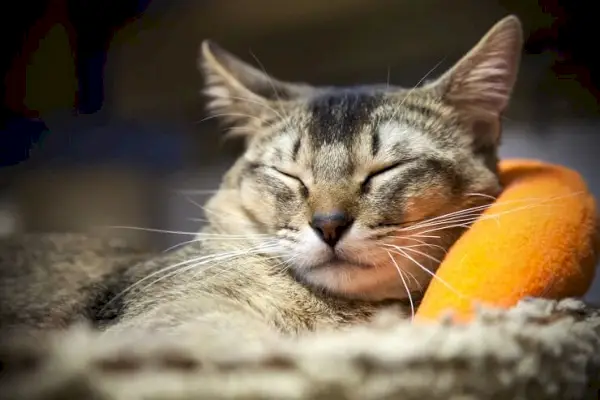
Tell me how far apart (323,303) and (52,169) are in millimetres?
590

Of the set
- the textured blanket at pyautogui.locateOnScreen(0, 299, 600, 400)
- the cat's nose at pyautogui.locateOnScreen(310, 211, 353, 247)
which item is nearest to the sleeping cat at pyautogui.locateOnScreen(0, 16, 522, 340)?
the cat's nose at pyautogui.locateOnScreen(310, 211, 353, 247)

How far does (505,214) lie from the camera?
0.96 meters

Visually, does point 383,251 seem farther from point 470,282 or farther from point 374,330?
point 374,330

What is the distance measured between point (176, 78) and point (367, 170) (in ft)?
1.81

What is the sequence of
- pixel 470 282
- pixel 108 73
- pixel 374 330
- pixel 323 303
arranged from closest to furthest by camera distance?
pixel 374 330
pixel 470 282
pixel 323 303
pixel 108 73

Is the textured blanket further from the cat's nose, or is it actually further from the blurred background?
the blurred background

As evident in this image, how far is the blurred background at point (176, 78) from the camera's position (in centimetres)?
101

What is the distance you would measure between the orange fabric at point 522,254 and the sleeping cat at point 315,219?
0.21 feet

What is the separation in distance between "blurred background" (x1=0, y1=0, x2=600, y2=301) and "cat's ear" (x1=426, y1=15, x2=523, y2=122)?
5 cm

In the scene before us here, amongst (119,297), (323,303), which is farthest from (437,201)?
(119,297)

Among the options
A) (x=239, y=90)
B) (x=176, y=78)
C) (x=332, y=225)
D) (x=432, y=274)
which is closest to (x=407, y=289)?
(x=432, y=274)

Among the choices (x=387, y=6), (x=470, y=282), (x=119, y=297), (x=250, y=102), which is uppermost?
(x=387, y=6)

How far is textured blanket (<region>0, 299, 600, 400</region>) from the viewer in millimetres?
559

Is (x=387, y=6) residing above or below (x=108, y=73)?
above
